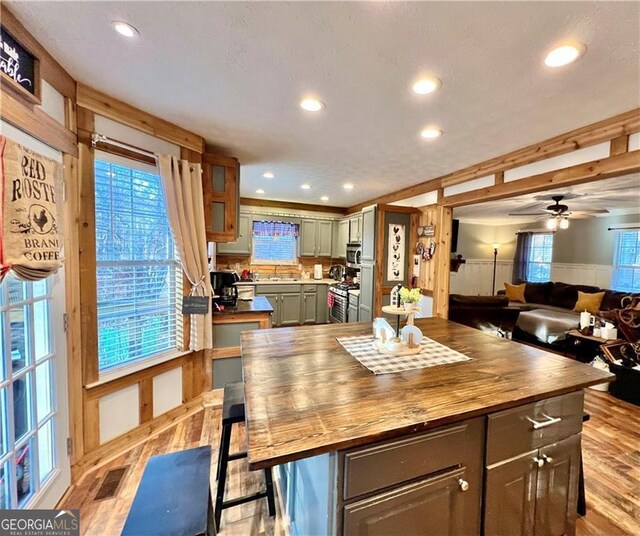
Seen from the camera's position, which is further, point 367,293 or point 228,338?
point 367,293

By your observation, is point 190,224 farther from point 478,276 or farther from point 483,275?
point 483,275

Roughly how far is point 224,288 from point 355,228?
10.1ft

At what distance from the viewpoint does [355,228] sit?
5.63 meters

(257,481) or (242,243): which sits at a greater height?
(242,243)

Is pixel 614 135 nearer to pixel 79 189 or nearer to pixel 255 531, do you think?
pixel 255 531

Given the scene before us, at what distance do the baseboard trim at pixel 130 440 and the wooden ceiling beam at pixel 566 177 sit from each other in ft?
12.0

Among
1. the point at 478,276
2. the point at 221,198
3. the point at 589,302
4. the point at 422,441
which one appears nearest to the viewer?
the point at 422,441

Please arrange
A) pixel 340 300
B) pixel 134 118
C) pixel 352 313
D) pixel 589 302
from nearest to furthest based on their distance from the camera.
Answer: pixel 134 118
pixel 352 313
pixel 589 302
pixel 340 300

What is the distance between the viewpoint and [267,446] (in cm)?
87

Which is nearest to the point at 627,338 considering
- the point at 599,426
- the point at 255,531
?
the point at 599,426

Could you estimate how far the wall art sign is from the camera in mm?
4207

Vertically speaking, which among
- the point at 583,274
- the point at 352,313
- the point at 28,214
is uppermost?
the point at 28,214

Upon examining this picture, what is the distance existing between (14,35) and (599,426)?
→ 472 cm

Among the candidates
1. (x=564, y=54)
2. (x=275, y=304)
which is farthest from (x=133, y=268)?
(x=275, y=304)
